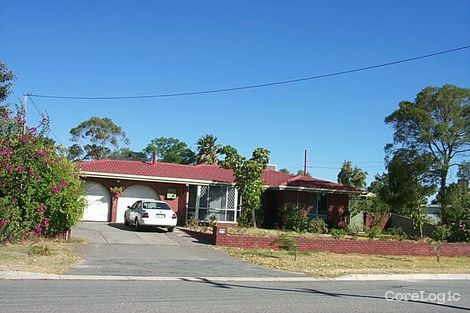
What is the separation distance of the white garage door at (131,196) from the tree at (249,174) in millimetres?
4557

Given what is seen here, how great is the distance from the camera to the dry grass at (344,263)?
1669cm

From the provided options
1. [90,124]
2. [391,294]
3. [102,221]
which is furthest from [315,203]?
[90,124]

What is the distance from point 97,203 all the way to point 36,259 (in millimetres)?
14641

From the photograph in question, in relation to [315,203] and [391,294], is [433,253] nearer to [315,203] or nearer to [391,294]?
[315,203]

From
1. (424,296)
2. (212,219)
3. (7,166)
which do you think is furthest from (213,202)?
(424,296)

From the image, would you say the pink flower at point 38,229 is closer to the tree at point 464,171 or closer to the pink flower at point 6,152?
the pink flower at point 6,152

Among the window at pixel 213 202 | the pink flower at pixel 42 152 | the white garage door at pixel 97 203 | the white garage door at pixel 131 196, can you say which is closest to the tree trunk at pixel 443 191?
the window at pixel 213 202

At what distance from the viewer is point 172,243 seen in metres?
21.1

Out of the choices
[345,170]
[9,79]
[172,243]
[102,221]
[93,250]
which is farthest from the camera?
[345,170]

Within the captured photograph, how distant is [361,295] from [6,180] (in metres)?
12.5

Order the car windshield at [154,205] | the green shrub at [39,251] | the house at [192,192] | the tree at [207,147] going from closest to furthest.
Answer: the green shrub at [39,251] → the car windshield at [154,205] → the house at [192,192] → the tree at [207,147]

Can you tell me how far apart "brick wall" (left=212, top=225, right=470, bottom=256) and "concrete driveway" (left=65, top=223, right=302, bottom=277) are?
3.07 feet

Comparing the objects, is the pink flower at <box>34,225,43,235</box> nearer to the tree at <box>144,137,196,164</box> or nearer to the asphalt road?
the asphalt road

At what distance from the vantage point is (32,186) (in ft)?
61.8
